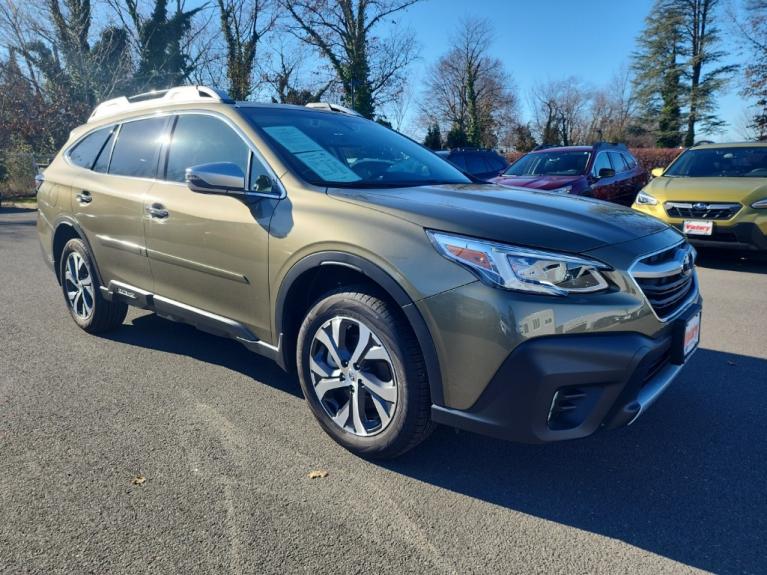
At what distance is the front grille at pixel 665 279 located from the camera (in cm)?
234

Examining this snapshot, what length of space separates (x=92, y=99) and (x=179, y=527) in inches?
883

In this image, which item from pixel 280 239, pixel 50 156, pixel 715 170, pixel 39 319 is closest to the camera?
pixel 280 239

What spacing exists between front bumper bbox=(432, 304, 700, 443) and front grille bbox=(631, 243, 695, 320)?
0.19 metres

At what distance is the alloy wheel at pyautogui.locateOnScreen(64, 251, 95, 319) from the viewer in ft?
14.6

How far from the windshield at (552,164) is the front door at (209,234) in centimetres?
694

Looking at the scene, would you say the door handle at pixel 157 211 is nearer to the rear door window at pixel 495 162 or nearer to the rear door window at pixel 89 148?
the rear door window at pixel 89 148

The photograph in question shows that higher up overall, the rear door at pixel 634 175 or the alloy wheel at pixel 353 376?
the rear door at pixel 634 175

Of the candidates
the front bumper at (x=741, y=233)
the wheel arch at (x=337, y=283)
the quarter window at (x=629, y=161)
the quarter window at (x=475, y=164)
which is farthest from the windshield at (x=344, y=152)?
the quarter window at (x=475, y=164)

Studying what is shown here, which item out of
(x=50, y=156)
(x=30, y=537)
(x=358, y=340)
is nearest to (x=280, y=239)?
(x=358, y=340)

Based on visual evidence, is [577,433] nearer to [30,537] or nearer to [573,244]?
[573,244]

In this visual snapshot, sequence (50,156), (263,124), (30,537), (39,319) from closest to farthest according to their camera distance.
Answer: (30,537) → (263,124) → (39,319) → (50,156)

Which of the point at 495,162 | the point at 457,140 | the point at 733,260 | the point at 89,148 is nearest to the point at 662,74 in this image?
the point at 457,140

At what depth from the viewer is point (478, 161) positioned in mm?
13633

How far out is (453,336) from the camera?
2230 millimetres
